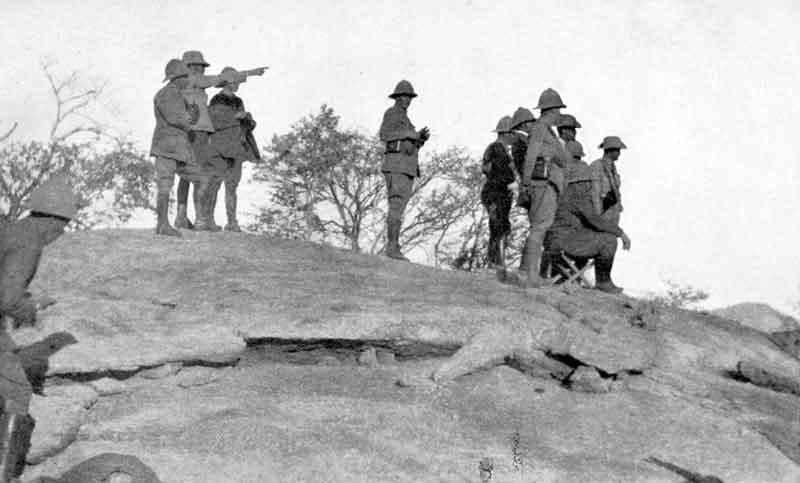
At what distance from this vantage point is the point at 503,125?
12234 mm

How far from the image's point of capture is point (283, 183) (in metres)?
25.2

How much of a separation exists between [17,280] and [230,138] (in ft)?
20.5

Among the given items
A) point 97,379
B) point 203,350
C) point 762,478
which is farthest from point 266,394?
point 762,478

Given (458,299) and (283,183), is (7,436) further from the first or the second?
(283,183)

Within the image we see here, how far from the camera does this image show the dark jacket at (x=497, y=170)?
1173cm

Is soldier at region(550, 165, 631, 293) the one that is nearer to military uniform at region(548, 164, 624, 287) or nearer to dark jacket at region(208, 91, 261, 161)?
military uniform at region(548, 164, 624, 287)

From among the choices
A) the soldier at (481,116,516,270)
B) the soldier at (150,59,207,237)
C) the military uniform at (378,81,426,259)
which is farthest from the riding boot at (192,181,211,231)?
the soldier at (481,116,516,270)

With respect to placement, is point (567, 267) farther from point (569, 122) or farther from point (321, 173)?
point (321, 173)

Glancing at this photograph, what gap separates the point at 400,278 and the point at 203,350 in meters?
2.70

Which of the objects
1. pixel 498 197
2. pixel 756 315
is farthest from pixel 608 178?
pixel 756 315

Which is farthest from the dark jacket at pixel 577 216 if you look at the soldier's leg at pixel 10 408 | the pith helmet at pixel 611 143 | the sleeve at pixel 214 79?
the soldier's leg at pixel 10 408

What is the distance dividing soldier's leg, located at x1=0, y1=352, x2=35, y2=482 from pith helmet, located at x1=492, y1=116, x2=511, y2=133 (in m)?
7.91

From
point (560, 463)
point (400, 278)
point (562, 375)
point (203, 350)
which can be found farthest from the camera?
point (400, 278)

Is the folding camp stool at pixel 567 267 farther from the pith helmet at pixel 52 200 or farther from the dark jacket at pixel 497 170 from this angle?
the pith helmet at pixel 52 200
